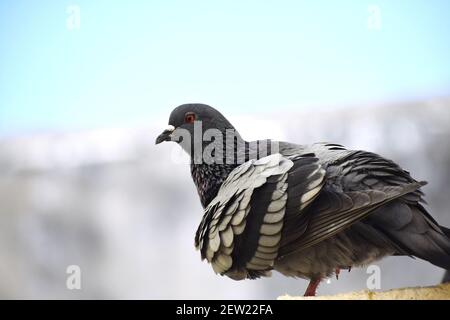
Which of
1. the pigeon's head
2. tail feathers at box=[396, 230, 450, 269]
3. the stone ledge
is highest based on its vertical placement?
the pigeon's head

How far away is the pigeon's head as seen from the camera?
8.09 feet

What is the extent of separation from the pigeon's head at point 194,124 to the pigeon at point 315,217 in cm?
20

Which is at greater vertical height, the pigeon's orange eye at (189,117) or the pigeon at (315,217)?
the pigeon's orange eye at (189,117)

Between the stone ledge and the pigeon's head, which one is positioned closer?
the stone ledge

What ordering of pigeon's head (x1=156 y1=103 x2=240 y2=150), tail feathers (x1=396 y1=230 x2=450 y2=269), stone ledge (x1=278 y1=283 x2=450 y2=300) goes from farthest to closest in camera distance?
1. pigeon's head (x1=156 y1=103 x2=240 y2=150)
2. stone ledge (x1=278 y1=283 x2=450 y2=300)
3. tail feathers (x1=396 y1=230 x2=450 y2=269)

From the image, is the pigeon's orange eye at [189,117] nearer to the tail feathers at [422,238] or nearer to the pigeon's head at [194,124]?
the pigeon's head at [194,124]

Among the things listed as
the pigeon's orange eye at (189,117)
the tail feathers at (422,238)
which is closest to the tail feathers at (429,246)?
the tail feathers at (422,238)

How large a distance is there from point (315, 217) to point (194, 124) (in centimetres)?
72

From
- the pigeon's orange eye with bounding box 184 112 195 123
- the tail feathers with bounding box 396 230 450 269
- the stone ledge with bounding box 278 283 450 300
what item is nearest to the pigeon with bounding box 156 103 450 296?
the tail feathers with bounding box 396 230 450 269

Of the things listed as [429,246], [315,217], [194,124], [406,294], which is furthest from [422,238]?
[194,124]

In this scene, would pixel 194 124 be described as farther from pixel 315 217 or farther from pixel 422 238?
pixel 422 238

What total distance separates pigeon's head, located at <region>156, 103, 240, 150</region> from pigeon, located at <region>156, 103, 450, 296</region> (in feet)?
0.67

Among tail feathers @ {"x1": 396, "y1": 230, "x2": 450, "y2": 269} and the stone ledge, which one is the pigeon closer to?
tail feathers @ {"x1": 396, "y1": 230, "x2": 450, "y2": 269}

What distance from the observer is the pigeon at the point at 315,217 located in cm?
194
